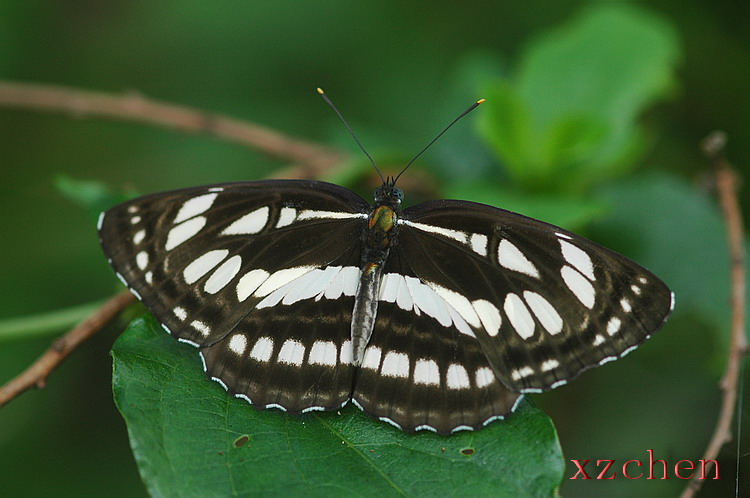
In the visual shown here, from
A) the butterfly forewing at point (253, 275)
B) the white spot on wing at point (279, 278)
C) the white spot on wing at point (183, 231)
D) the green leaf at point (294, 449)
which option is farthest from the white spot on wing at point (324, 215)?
the green leaf at point (294, 449)

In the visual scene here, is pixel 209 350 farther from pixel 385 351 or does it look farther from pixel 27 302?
pixel 27 302

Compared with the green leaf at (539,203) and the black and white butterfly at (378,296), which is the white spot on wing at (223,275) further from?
the green leaf at (539,203)

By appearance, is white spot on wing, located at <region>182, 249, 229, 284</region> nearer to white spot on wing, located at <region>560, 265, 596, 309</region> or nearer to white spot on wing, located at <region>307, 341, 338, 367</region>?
white spot on wing, located at <region>307, 341, 338, 367</region>

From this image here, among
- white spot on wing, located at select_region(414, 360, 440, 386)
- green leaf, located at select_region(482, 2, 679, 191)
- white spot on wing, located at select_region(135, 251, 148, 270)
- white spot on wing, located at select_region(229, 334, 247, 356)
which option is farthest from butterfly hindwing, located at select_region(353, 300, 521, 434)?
green leaf, located at select_region(482, 2, 679, 191)

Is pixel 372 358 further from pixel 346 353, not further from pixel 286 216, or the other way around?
pixel 286 216

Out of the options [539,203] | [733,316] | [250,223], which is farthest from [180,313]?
[733,316]

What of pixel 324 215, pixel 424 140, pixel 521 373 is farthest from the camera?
pixel 424 140
